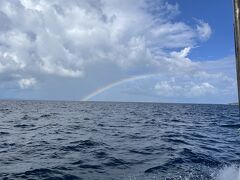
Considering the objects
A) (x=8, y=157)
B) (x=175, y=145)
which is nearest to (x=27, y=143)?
(x=8, y=157)

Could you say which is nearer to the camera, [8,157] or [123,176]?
[123,176]

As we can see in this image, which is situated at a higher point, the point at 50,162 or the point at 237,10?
the point at 237,10

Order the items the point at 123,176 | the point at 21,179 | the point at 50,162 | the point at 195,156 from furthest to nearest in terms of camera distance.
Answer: the point at 195,156 < the point at 50,162 < the point at 123,176 < the point at 21,179

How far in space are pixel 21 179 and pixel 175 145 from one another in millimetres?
12934

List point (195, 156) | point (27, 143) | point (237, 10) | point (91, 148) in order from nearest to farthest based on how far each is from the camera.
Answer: point (237, 10)
point (195, 156)
point (91, 148)
point (27, 143)

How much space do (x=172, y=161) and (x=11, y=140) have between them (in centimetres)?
1366

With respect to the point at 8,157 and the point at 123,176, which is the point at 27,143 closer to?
the point at 8,157

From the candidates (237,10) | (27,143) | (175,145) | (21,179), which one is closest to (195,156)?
(175,145)

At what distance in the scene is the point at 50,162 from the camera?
15.6 m

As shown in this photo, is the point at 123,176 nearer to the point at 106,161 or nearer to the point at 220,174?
the point at 106,161

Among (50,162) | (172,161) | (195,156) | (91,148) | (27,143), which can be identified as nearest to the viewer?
(50,162)

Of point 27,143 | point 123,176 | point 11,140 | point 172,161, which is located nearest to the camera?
point 123,176

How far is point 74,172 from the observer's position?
13.8 m

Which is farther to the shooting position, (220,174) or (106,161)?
(106,161)
